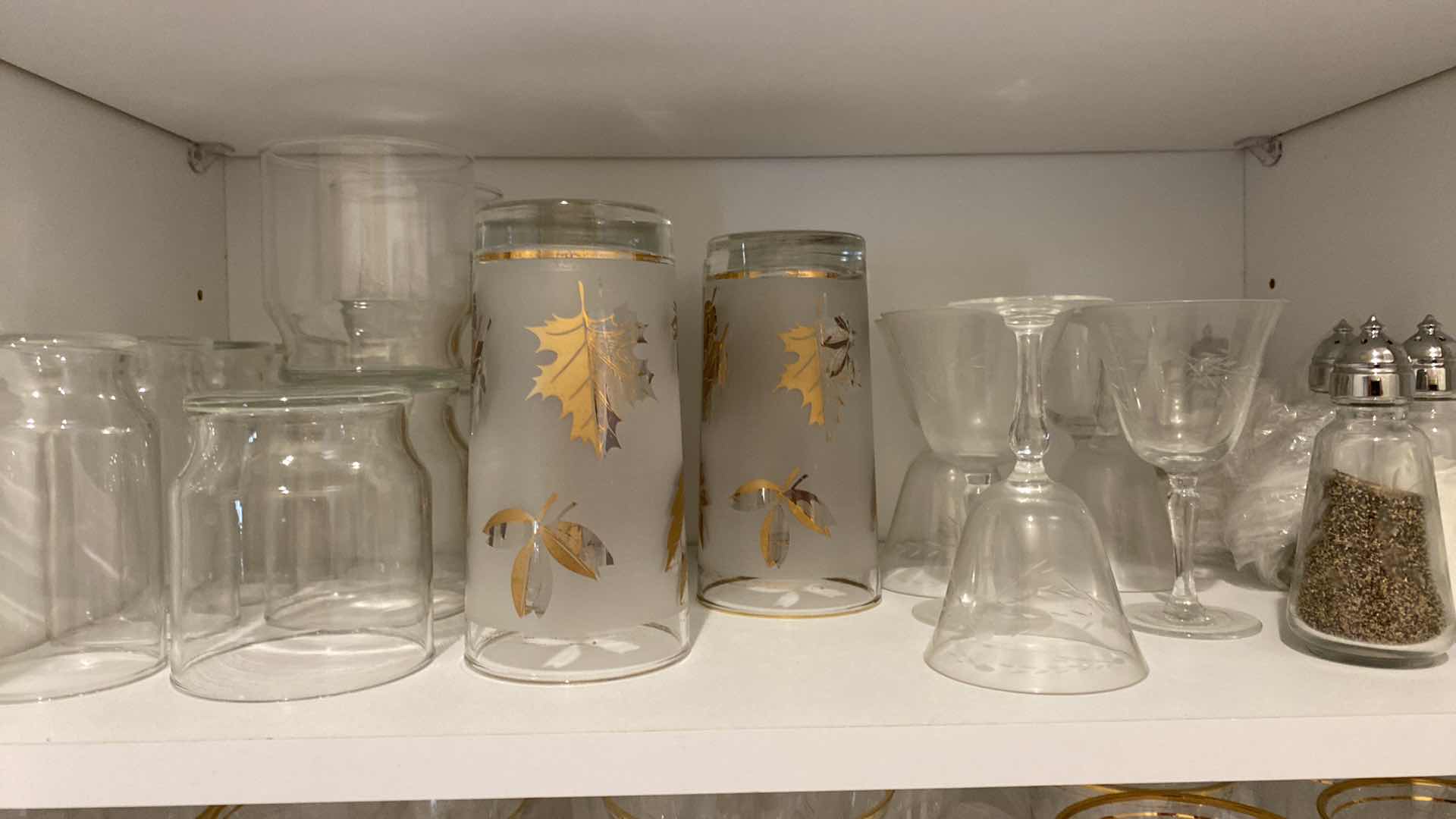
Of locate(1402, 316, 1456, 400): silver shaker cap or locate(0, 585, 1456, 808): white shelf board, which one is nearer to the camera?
locate(0, 585, 1456, 808): white shelf board

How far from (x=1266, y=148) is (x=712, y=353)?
509mm

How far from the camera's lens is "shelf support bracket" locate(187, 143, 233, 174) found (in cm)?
74

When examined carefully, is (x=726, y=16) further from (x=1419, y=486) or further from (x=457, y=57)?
(x=1419, y=486)

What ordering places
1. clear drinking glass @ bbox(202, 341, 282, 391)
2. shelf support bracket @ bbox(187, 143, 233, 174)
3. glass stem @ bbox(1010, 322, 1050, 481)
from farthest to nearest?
shelf support bracket @ bbox(187, 143, 233, 174) < clear drinking glass @ bbox(202, 341, 282, 391) < glass stem @ bbox(1010, 322, 1050, 481)

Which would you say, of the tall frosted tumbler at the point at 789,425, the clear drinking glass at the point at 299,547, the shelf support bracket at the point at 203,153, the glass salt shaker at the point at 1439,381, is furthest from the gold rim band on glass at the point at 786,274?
the shelf support bracket at the point at 203,153

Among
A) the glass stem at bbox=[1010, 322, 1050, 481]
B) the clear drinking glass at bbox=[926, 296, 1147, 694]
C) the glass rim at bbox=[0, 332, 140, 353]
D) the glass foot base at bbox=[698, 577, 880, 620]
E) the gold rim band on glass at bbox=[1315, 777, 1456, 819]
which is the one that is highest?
the glass rim at bbox=[0, 332, 140, 353]

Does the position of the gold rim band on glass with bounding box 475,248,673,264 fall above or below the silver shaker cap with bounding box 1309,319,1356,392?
above

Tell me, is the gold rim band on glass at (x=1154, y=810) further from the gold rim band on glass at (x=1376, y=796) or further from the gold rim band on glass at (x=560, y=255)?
the gold rim band on glass at (x=560, y=255)

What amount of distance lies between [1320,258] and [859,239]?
1.26 feet

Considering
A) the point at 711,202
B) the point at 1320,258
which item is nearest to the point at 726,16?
the point at 711,202

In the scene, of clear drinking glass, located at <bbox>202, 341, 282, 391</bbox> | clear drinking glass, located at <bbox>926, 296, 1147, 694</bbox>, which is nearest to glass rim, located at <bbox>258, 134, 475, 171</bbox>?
clear drinking glass, located at <bbox>202, 341, 282, 391</bbox>

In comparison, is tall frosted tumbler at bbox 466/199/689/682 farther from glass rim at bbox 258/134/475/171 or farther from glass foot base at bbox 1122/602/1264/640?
glass foot base at bbox 1122/602/1264/640

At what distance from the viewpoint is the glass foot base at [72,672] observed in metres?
0.47

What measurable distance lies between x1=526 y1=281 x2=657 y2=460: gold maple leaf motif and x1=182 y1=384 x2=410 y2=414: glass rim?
9 cm
